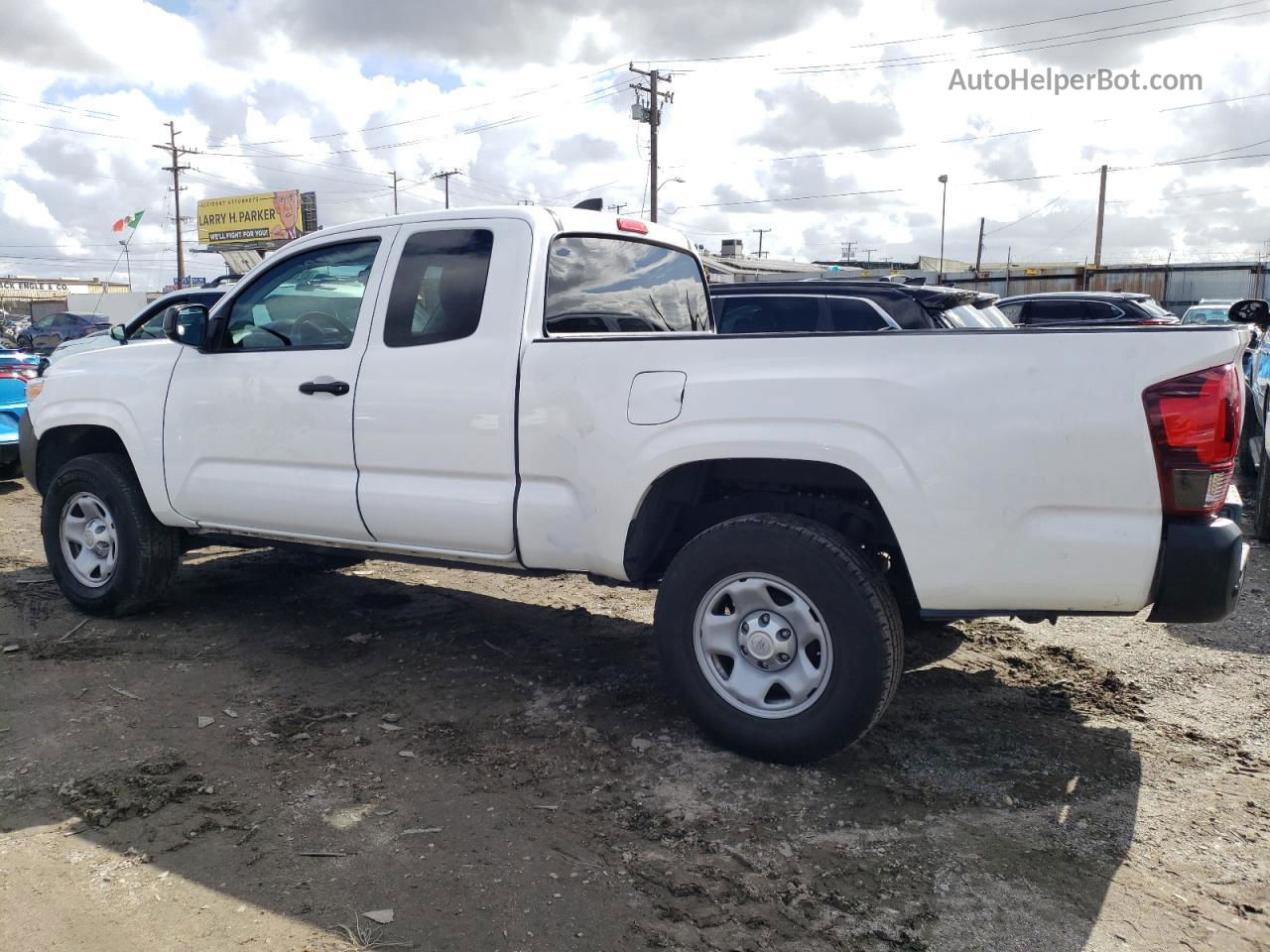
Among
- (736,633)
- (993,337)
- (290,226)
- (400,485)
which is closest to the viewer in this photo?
(993,337)

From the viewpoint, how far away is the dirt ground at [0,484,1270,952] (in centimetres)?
262

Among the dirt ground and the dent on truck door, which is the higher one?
the dent on truck door

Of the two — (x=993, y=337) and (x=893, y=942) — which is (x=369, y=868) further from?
(x=993, y=337)

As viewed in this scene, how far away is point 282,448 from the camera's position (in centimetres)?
448

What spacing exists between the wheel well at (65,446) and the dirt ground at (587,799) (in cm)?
96

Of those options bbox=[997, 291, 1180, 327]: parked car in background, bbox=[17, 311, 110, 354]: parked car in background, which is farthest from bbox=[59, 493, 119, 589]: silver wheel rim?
bbox=[17, 311, 110, 354]: parked car in background

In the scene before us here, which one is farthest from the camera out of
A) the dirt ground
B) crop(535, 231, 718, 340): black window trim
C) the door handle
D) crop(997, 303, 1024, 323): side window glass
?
crop(997, 303, 1024, 323): side window glass

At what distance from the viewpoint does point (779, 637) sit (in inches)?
134

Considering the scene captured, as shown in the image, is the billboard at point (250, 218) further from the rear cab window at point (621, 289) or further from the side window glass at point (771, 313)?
the rear cab window at point (621, 289)

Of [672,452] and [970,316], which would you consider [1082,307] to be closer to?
[970,316]

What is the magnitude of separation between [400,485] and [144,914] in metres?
1.90

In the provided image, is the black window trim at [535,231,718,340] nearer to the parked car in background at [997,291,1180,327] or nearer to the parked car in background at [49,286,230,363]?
the parked car in background at [49,286,230,363]

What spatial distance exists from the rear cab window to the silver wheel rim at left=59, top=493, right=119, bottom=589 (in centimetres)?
279

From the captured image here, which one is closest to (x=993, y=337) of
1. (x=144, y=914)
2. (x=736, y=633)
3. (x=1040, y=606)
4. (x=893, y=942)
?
(x=1040, y=606)
